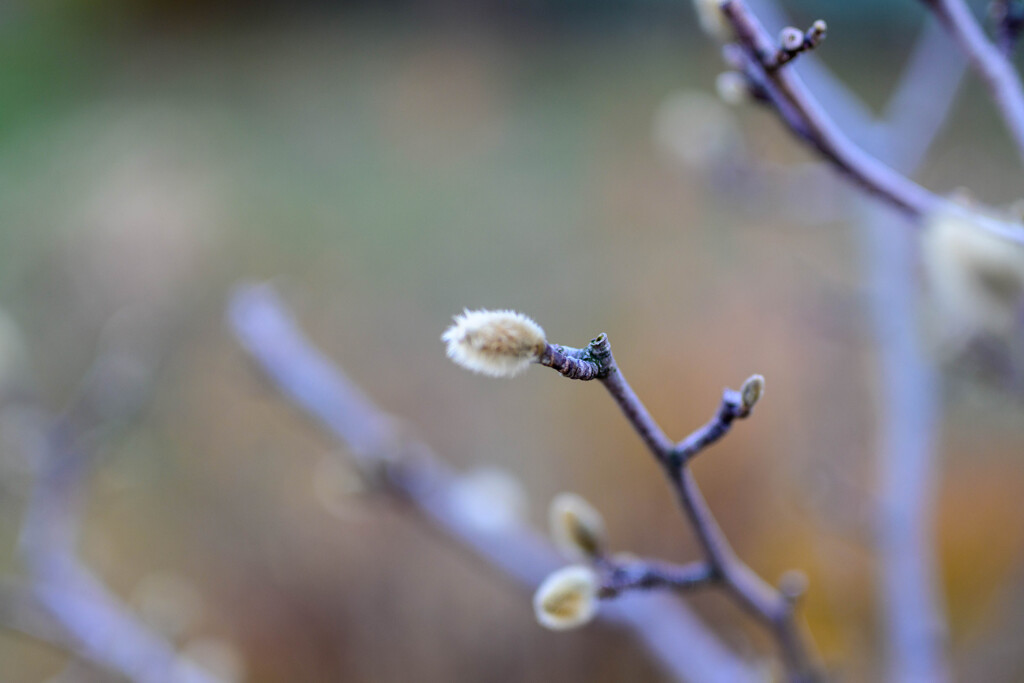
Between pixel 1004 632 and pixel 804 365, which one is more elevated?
pixel 804 365

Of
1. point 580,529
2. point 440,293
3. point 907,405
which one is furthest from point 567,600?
point 440,293

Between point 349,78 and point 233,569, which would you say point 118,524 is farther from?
point 349,78

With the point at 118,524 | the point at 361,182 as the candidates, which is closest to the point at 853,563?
the point at 118,524

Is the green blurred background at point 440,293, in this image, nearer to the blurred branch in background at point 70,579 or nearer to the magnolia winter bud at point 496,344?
the blurred branch in background at point 70,579

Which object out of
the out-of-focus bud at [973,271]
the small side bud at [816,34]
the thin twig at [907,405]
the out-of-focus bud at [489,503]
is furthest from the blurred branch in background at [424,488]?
the small side bud at [816,34]

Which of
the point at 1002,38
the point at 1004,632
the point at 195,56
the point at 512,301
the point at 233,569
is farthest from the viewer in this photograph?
the point at 195,56

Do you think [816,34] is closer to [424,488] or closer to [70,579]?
[424,488]
